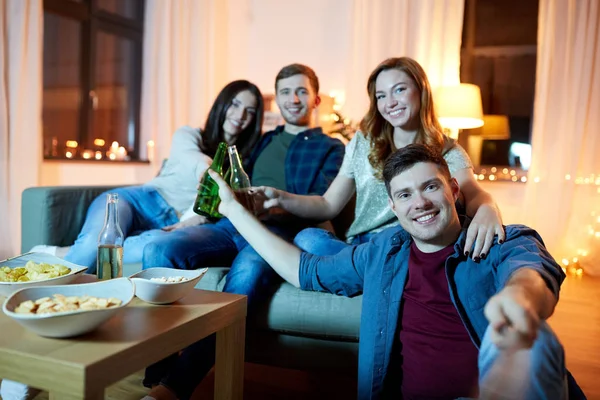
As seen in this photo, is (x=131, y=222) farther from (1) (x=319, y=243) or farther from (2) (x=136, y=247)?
(1) (x=319, y=243)

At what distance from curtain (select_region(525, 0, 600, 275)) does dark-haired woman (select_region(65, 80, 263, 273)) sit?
7.96 ft

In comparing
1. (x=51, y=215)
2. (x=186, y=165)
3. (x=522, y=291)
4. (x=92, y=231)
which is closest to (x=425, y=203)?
(x=522, y=291)

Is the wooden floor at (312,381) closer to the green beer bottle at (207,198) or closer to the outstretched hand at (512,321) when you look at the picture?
the green beer bottle at (207,198)

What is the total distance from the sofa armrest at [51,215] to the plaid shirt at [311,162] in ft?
2.86

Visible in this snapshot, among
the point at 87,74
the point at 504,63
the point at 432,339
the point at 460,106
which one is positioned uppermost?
the point at 504,63

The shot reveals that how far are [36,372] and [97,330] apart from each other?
0.12 metres

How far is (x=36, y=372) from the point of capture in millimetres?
735

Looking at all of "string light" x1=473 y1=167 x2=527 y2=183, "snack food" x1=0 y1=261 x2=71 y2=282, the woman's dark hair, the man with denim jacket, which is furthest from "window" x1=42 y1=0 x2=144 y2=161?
the man with denim jacket

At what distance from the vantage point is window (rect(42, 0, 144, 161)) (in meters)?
3.71

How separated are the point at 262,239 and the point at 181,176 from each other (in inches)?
34.3

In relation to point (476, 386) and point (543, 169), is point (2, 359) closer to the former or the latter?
point (476, 386)

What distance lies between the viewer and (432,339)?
1.09 meters

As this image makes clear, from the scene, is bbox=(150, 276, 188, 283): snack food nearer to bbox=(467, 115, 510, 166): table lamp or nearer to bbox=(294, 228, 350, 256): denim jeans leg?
bbox=(294, 228, 350, 256): denim jeans leg

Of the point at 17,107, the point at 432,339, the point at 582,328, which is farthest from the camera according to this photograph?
the point at 17,107
